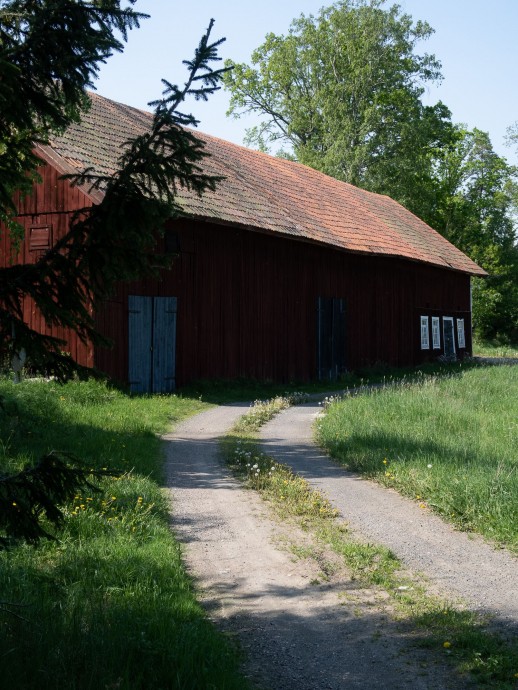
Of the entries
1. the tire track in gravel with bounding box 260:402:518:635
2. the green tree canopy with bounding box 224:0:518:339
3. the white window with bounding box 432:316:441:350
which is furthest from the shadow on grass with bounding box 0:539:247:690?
the green tree canopy with bounding box 224:0:518:339

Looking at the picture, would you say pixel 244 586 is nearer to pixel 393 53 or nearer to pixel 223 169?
pixel 223 169

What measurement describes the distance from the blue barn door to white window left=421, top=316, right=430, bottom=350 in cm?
1384

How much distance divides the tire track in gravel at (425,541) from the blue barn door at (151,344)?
6.41 m

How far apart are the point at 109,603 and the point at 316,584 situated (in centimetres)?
151

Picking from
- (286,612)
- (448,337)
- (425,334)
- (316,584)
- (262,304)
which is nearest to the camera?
(286,612)

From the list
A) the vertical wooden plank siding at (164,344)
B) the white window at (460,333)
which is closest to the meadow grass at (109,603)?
the vertical wooden plank siding at (164,344)

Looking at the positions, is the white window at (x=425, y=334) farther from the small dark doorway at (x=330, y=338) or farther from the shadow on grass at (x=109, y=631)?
the shadow on grass at (x=109, y=631)

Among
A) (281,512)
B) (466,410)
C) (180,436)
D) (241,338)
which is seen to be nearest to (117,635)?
(281,512)

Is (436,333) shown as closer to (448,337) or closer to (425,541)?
(448,337)

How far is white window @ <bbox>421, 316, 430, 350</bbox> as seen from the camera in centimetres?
2839

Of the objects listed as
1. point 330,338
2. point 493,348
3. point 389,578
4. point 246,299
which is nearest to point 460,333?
point 330,338

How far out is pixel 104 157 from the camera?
51.4 feet

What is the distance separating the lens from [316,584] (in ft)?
18.2

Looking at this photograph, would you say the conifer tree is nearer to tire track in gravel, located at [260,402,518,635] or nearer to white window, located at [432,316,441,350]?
tire track in gravel, located at [260,402,518,635]
